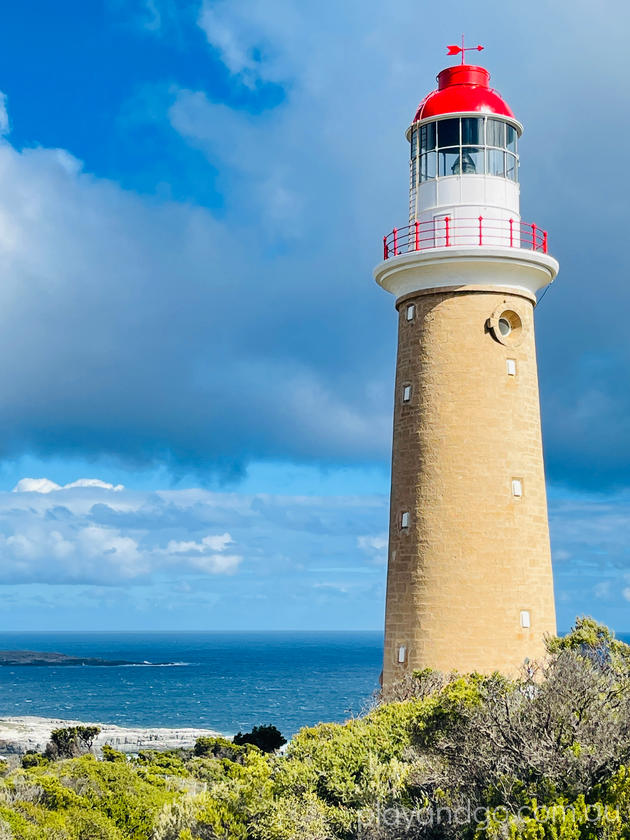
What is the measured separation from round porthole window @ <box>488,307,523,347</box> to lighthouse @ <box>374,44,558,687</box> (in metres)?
0.02

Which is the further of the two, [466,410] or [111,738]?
[111,738]

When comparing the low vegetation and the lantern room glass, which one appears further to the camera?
the lantern room glass

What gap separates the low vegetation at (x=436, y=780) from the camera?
918 cm

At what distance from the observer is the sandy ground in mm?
48219

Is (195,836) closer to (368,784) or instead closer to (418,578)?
(368,784)

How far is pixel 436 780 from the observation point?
10.5 metres

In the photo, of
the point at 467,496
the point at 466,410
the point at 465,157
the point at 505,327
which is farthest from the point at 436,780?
the point at 465,157

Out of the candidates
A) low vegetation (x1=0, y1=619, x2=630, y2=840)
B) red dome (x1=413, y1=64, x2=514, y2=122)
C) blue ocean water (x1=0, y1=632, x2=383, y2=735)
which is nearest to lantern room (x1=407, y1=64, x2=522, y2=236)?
red dome (x1=413, y1=64, x2=514, y2=122)

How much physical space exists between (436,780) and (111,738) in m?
43.2

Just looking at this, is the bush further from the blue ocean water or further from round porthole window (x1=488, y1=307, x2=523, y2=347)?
the blue ocean water

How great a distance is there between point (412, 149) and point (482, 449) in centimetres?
546

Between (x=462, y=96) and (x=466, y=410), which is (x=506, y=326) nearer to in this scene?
(x=466, y=410)

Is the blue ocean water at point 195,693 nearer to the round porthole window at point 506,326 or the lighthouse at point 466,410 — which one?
the lighthouse at point 466,410

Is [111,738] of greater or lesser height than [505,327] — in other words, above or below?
below
